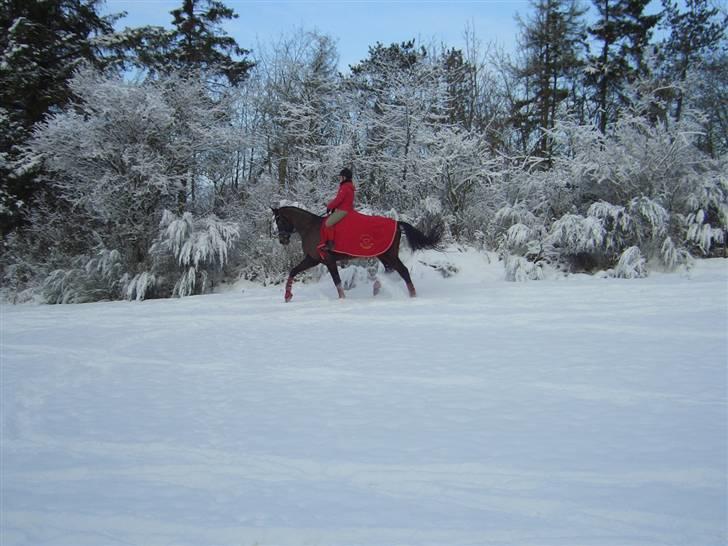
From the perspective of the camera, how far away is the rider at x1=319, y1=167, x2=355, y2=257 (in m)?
6.92

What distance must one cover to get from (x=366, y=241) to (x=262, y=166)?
9.28 m

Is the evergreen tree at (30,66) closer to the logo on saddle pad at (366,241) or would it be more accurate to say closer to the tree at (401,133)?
the tree at (401,133)

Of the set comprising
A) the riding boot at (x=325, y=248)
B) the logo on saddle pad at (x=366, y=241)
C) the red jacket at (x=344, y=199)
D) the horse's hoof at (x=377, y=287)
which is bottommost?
the horse's hoof at (x=377, y=287)

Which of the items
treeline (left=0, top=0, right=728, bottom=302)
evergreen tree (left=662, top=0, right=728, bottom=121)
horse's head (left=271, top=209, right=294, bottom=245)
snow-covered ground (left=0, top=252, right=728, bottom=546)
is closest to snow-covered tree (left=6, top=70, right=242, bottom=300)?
treeline (left=0, top=0, right=728, bottom=302)

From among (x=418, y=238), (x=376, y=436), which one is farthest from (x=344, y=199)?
→ (x=376, y=436)

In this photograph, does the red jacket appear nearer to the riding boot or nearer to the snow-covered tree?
the riding boot

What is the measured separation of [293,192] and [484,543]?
11.2 m

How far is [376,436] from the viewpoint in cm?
220

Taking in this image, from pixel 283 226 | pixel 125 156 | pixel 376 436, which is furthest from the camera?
pixel 125 156

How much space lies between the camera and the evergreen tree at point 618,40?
15.7m

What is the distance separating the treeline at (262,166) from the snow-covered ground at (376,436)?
483 cm

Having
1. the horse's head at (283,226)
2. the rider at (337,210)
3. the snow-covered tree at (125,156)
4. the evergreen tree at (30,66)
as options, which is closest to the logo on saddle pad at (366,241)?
the rider at (337,210)

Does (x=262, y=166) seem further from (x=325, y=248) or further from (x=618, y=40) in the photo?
(x=618, y=40)

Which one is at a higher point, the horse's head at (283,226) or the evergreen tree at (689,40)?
the evergreen tree at (689,40)
